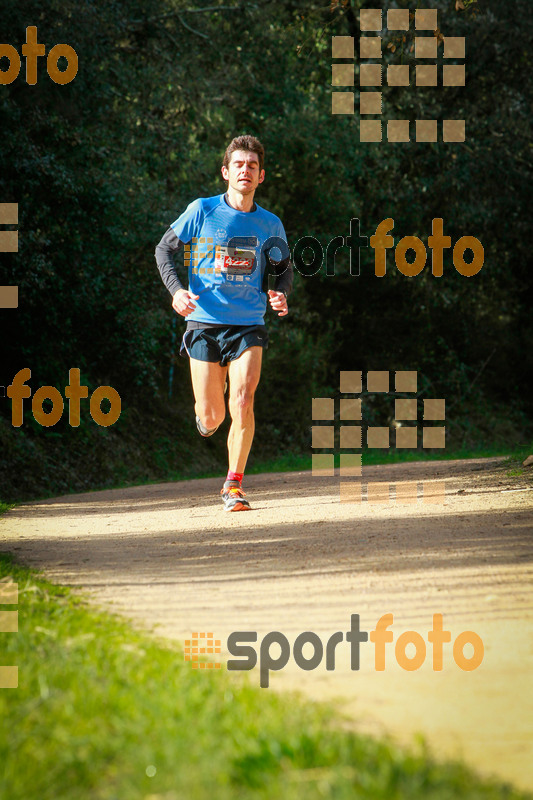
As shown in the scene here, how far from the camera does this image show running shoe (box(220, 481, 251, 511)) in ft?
23.0

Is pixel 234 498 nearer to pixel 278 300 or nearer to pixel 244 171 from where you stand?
pixel 278 300

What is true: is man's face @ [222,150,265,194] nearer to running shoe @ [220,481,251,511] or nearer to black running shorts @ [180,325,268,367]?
black running shorts @ [180,325,268,367]

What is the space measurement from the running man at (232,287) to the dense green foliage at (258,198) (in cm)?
211

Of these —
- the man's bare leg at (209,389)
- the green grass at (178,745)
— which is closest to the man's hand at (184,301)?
the man's bare leg at (209,389)

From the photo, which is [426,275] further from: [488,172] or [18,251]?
[18,251]

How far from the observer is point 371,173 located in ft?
68.1

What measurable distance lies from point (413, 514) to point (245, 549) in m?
1.55

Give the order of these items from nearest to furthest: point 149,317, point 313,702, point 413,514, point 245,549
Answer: point 313,702, point 245,549, point 413,514, point 149,317

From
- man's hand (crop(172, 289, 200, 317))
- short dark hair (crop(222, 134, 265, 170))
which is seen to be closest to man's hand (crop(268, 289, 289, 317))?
man's hand (crop(172, 289, 200, 317))

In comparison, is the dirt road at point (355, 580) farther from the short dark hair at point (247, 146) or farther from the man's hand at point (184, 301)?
the short dark hair at point (247, 146)

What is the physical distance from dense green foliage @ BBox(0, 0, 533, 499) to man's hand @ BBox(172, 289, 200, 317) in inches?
119

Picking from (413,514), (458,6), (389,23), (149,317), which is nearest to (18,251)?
(149,317)

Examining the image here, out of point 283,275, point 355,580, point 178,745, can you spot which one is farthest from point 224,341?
point 178,745

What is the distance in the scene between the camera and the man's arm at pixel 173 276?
22.3 feet
